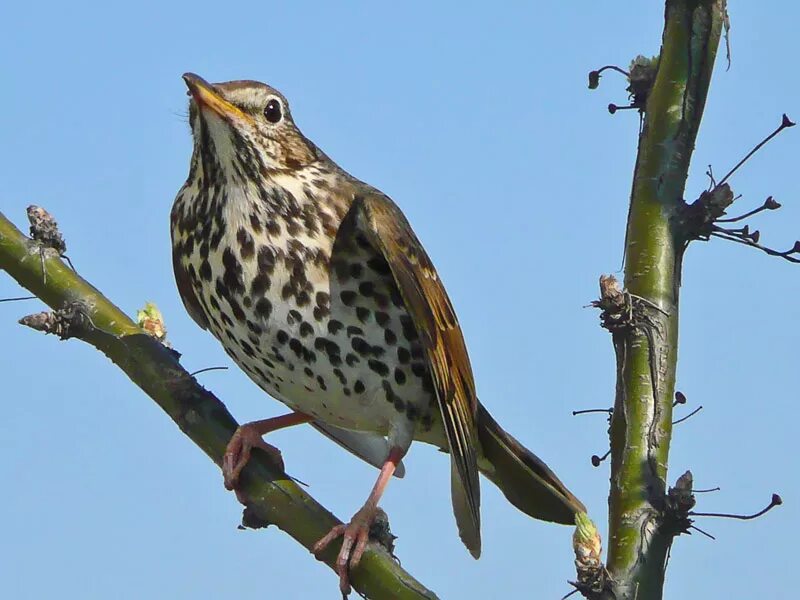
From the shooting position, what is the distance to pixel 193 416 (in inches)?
148

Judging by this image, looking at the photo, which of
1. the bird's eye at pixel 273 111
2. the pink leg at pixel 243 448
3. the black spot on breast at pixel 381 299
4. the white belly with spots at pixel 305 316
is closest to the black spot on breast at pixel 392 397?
the white belly with spots at pixel 305 316

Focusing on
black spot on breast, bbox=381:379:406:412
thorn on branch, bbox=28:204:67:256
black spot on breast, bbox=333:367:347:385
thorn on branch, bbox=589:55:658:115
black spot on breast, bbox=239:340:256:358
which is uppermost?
thorn on branch, bbox=589:55:658:115

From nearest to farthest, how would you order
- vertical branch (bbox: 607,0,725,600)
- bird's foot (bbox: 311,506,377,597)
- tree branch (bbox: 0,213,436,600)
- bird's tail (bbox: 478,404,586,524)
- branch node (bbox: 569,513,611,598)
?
branch node (bbox: 569,513,611,598)
vertical branch (bbox: 607,0,725,600)
bird's foot (bbox: 311,506,377,597)
tree branch (bbox: 0,213,436,600)
bird's tail (bbox: 478,404,586,524)

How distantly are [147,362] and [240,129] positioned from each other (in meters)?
1.44

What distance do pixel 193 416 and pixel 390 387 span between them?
1.20 m

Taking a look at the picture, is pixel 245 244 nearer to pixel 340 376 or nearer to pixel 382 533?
pixel 340 376

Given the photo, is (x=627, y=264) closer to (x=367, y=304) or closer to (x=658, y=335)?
(x=658, y=335)

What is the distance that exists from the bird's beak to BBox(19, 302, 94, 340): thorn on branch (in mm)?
1233

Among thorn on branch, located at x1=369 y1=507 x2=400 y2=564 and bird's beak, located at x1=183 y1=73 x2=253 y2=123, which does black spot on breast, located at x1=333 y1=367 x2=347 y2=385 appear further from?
bird's beak, located at x1=183 y1=73 x2=253 y2=123

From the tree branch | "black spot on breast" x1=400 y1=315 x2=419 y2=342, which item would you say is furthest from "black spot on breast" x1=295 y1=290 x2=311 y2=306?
the tree branch

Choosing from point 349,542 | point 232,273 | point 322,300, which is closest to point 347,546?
point 349,542

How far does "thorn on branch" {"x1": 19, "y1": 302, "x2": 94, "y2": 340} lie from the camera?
366cm

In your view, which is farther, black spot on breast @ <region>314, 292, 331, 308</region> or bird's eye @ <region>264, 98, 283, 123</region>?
bird's eye @ <region>264, 98, 283, 123</region>

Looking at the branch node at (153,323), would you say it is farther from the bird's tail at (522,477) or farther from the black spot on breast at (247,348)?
the bird's tail at (522,477)
